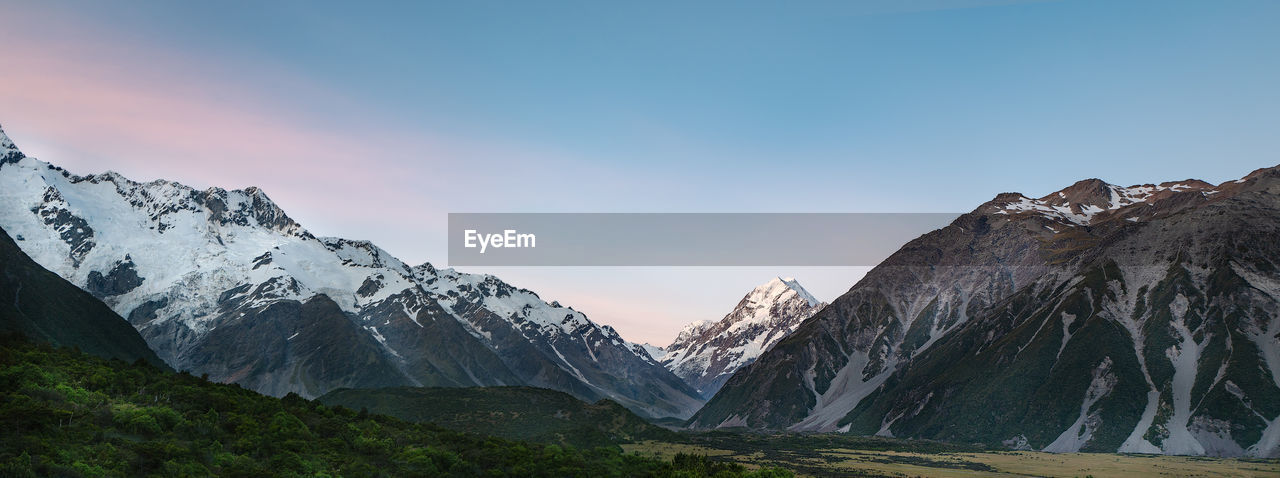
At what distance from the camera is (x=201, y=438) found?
128 m

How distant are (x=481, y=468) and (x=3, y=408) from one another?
69.6 m

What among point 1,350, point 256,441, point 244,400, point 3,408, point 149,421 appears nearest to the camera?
point 3,408

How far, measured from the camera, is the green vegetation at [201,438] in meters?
108

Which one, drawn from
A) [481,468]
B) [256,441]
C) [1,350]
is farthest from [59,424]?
[481,468]

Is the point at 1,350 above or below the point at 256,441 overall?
above

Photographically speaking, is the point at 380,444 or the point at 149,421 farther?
the point at 380,444

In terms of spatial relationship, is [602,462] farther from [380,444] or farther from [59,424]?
[59,424]

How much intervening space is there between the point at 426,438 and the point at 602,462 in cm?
3519

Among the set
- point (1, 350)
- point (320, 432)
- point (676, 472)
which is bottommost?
point (676, 472)

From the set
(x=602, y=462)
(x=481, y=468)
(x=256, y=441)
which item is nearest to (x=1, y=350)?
(x=256, y=441)

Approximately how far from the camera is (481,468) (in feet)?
489

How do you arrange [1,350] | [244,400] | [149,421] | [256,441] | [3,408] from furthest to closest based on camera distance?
1. [244,400]
2. [1,350]
3. [256,441]
4. [149,421]
5. [3,408]

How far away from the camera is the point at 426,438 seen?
6619 inches

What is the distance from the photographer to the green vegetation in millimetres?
108312
